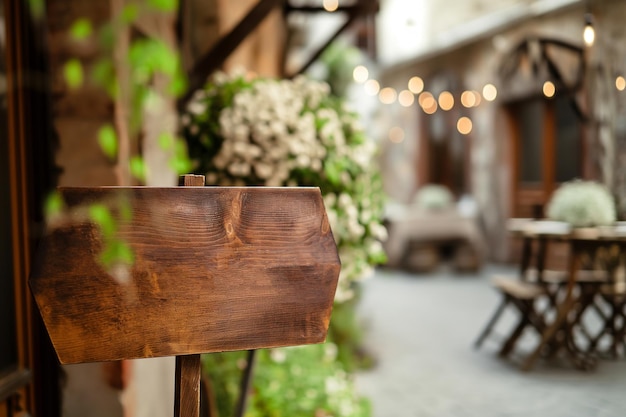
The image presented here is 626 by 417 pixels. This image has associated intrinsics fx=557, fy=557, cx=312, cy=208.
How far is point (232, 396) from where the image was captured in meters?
2.68

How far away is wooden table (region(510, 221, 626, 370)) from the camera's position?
6.77 ft

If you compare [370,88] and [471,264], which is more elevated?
[370,88]

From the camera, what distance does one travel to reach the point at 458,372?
348 centimetres

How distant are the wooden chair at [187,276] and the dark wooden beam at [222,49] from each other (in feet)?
5.03

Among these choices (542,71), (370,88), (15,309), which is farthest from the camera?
(370,88)

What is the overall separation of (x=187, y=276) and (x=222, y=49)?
5.86ft

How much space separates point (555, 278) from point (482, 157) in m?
3.23

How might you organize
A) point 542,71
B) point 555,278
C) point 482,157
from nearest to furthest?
point 542,71, point 555,278, point 482,157

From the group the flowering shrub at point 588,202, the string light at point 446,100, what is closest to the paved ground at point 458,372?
the flowering shrub at point 588,202

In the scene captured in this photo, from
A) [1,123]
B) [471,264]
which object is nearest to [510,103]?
[1,123]

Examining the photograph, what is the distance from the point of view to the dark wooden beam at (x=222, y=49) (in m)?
2.66

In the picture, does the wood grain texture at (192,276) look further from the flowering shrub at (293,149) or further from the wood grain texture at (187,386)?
the flowering shrub at (293,149)

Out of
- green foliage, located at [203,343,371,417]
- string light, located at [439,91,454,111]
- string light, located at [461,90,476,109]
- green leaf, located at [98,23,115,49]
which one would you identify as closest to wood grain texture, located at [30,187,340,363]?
green leaf, located at [98,23,115,49]

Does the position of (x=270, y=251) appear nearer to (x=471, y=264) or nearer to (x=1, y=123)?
(x=1, y=123)
